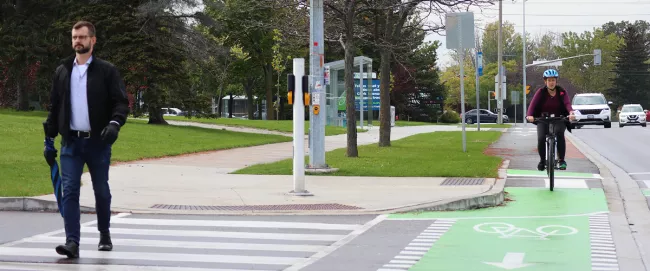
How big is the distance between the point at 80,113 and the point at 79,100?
4.4 inches

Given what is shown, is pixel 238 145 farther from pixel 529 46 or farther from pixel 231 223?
pixel 529 46

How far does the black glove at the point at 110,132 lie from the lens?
7793 mm

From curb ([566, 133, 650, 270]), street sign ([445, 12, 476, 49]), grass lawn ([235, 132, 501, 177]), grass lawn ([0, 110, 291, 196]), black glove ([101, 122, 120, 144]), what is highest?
street sign ([445, 12, 476, 49])

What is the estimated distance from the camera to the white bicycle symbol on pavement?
9844mm

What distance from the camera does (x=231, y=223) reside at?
10.6m

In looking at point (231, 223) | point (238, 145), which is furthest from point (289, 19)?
point (231, 223)

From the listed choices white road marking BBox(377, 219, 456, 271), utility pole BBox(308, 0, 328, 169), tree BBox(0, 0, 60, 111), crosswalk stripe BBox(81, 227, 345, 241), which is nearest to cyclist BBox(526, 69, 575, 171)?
utility pole BBox(308, 0, 328, 169)

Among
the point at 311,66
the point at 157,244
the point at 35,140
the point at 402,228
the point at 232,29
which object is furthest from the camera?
the point at 232,29

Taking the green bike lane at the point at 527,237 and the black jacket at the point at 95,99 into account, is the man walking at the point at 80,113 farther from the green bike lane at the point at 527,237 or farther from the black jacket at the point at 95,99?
the green bike lane at the point at 527,237

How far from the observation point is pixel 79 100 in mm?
7961

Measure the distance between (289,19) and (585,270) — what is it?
54.4ft

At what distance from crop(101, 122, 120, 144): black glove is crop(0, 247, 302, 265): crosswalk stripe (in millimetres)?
1048

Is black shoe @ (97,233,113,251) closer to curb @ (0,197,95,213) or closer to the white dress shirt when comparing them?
the white dress shirt

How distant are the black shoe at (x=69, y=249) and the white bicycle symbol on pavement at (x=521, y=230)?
425 centimetres
